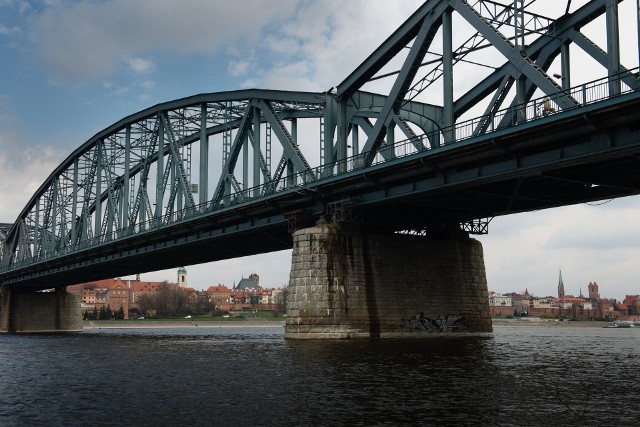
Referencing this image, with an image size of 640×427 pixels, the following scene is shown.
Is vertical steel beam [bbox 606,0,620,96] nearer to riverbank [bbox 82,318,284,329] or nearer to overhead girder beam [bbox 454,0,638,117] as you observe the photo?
overhead girder beam [bbox 454,0,638,117]

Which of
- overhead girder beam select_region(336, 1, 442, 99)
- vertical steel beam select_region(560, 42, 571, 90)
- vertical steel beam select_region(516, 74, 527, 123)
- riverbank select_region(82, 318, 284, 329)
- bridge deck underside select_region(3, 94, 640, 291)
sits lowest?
riverbank select_region(82, 318, 284, 329)

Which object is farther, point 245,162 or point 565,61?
point 245,162

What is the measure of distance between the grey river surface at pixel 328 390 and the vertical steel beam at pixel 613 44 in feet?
41.3

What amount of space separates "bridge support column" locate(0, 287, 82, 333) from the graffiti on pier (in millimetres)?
78939

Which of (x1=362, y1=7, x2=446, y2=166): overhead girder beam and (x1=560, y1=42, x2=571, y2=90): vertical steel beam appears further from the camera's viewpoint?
(x1=362, y1=7, x2=446, y2=166): overhead girder beam

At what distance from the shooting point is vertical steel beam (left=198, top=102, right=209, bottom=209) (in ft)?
247

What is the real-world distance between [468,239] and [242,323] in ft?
422

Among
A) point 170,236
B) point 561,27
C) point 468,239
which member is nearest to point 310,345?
point 468,239

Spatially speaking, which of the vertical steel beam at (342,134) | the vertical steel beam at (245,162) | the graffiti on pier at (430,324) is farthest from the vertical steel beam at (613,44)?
the vertical steel beam at (245,162)

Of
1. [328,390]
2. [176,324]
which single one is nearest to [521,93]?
[328,390]

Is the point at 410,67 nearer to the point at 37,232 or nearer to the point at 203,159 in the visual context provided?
the point at 203,159

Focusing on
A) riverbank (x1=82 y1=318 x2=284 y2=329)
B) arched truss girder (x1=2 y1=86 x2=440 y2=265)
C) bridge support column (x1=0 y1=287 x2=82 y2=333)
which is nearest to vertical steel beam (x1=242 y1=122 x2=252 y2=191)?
arched truss girder (x1=2 y1=86 x2=440 y2=265)

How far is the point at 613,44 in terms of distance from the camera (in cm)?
3488

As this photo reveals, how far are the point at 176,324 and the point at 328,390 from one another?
15001 centimetres
